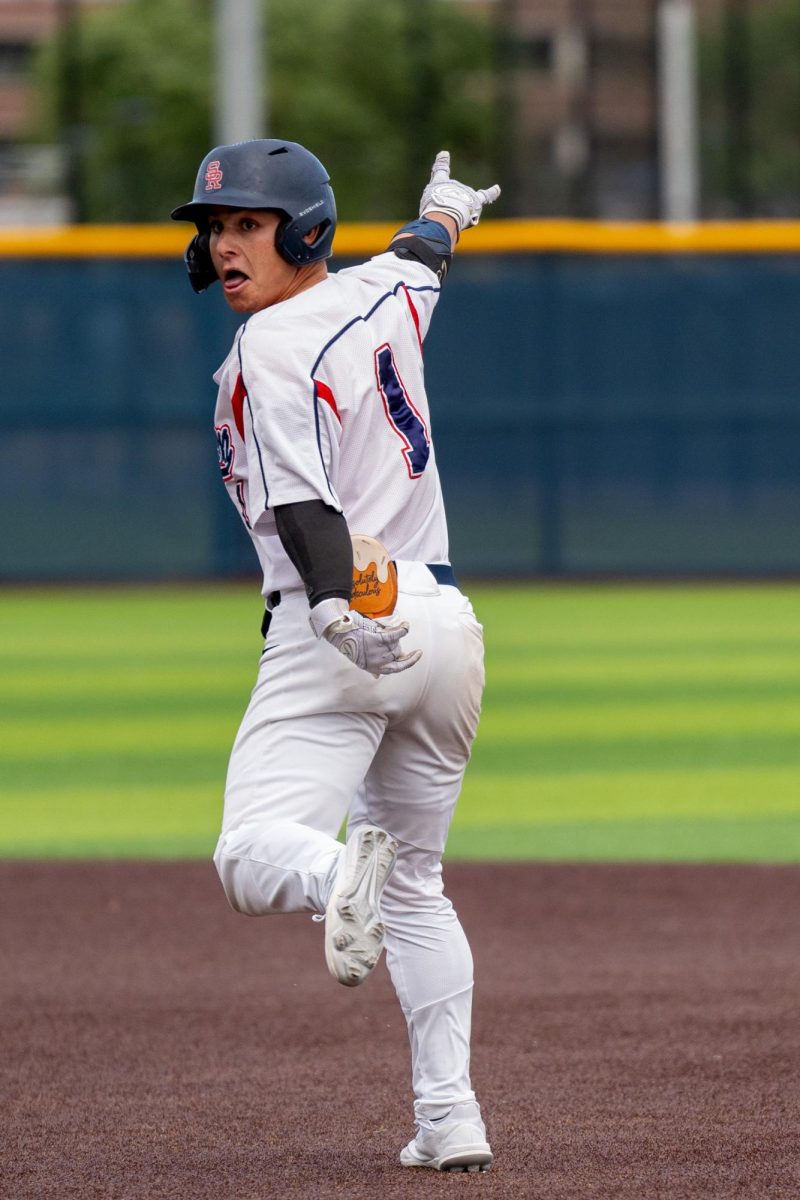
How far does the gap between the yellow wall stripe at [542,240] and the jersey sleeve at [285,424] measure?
1586 cm

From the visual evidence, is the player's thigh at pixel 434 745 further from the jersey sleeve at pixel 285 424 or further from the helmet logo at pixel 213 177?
the helmet logo at pixel 213 177

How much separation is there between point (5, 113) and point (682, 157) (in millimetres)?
36161

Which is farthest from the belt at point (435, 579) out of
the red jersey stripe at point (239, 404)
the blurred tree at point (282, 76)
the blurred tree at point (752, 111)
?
the blurred tree at point (282, 76)

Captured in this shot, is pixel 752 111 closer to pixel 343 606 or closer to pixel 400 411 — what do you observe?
pixel 400 411

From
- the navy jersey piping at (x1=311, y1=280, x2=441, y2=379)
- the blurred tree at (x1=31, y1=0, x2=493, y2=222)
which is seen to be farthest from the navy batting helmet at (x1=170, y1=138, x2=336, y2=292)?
the blurred tree at (x1=31, y1=0, x2=493, y2=222)

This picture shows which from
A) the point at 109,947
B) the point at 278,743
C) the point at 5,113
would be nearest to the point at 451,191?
the point at 278,743

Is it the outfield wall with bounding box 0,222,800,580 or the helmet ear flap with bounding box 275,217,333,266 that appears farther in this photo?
the outfield wall with bounding box 0,222,800,580

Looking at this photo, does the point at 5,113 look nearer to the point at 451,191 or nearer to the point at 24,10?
the point at 24,10

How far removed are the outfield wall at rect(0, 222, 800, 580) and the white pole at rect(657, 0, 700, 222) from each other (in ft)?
12.9

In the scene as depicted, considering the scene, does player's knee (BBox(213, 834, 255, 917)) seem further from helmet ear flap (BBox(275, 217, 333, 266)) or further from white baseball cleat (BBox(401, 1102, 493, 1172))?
helmet ear flap (BBox(275, 217, 333, 266))

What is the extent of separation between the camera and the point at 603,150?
2222 cm

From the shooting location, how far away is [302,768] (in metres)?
3.39

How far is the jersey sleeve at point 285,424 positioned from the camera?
3342 mm

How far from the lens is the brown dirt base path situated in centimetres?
367
